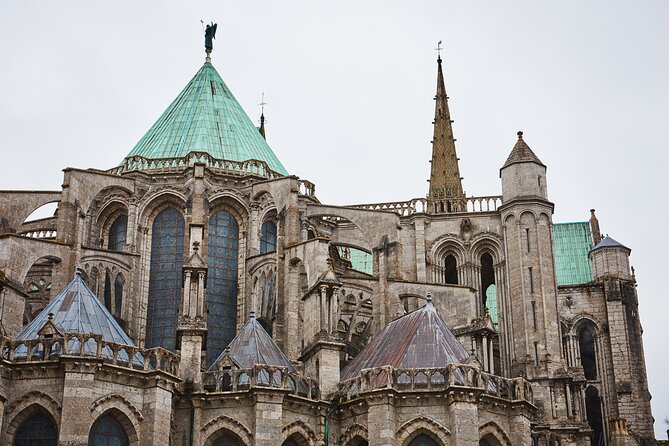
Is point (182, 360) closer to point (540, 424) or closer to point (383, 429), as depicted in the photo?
point (383, 429)

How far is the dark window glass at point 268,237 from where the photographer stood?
48678mm

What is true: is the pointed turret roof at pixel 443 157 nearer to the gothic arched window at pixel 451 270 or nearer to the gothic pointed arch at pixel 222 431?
the gothic arched window at pixel 451 270

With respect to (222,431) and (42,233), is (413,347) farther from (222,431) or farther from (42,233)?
(42,233)

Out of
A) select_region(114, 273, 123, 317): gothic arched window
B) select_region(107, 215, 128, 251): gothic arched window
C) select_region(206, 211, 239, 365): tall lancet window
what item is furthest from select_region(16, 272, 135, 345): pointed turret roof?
select_region(107, 215, 128, 251): gothic arched window

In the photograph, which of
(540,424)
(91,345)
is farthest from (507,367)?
(91,345)

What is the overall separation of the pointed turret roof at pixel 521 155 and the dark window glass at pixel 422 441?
58.3 feet

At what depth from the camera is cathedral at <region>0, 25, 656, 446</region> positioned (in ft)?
119

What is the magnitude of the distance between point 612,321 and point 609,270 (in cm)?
276

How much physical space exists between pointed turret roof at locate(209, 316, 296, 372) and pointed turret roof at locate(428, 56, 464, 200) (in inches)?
745

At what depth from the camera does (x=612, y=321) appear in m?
55.9

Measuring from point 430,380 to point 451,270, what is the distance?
16748 mm

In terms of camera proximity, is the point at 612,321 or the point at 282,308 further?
the point at 612,321

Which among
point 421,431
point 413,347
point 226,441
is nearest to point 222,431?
point 226,441

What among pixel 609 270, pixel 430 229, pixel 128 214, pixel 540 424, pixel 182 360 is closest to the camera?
pixel 182 360
